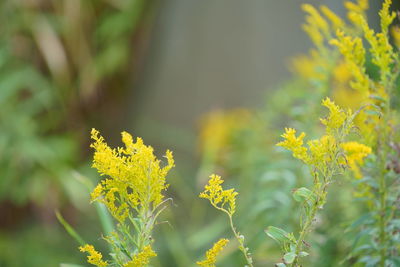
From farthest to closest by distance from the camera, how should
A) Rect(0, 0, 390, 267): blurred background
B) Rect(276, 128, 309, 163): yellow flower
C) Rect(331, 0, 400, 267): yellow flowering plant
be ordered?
Rect(0, 0, 390, 267): blurred background < Rect(331, 0, 400, 267): yellow flowering plant < Rect(276, 128, 309, 163): yellow flower

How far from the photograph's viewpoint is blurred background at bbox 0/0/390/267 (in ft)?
6.59

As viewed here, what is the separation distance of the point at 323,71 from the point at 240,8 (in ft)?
4.81

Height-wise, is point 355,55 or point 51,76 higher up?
point 51,76

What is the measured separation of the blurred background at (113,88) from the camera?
79.1 inches

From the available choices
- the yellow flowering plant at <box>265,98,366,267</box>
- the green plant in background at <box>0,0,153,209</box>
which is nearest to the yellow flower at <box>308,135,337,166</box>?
the yellow flowering plant at <box>265,98,366,267</box>

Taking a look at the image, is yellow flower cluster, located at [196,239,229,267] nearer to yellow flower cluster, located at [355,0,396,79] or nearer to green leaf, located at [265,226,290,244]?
green leaf, located at [265,226,290,244]

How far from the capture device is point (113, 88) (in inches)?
96.5

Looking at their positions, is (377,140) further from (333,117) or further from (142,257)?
(142,257)

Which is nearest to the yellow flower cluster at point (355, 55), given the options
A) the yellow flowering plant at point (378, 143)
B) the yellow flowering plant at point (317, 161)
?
the yellow flowering plant at point (378, 143)

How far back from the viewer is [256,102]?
7.34 feet

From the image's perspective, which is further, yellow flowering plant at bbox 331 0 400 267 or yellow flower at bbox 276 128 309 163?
yellow flowering plant at bbox 331 0 400 267

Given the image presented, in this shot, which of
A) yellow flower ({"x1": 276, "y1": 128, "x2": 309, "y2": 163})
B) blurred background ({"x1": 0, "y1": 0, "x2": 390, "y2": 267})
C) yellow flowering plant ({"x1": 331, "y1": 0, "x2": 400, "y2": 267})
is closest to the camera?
yellow flower ({"x1": 276, "y1": 128, "x2": 309, "y2": 163})

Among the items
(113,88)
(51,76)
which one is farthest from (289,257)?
(113,88)

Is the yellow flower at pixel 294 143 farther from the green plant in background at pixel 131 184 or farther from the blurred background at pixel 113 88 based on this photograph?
the blurred background at pixel 113 88
